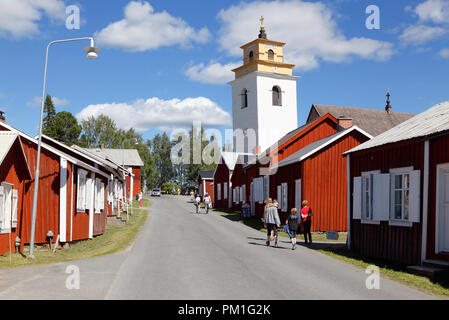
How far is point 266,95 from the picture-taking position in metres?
57.3

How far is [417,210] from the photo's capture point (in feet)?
44.0

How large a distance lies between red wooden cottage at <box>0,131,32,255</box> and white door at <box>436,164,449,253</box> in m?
11.7

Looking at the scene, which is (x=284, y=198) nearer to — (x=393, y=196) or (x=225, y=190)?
(x=393, y=196)

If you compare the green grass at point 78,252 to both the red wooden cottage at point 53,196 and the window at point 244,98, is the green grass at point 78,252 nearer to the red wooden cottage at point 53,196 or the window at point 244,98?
the red wooden cottage at point 53,196

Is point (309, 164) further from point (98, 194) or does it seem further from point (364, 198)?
point (98, 194)

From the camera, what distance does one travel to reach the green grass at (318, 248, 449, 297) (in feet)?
35.1

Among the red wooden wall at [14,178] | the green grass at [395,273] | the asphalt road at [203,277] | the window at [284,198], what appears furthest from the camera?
the window at [284,198]

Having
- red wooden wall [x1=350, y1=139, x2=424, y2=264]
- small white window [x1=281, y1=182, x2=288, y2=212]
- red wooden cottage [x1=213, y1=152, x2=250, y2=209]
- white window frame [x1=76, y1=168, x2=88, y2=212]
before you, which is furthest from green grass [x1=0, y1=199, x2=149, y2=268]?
red wooden cottage [x1=213, y1=152, x2=250, y2=209]

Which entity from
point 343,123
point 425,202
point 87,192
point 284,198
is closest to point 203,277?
point 425,202

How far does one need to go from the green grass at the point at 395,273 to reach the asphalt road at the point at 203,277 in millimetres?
448

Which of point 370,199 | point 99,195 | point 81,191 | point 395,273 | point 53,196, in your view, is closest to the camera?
point 395,273

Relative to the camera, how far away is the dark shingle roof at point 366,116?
45.0m

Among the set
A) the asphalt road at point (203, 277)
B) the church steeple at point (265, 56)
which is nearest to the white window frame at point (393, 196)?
the asphalt road at point (203, 277)

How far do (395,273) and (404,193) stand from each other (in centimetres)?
287
